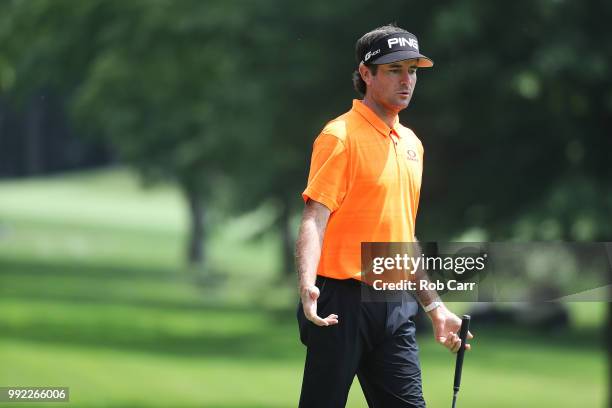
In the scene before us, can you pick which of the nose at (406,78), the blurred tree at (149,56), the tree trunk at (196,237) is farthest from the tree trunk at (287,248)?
the nose at (406,78)

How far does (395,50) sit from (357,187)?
0.57 meters

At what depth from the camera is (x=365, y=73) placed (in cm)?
548

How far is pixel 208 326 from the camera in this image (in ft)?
123

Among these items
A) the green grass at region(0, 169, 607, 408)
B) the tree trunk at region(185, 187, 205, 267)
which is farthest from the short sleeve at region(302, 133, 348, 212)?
the tree trunk at region(185, 187, 205, 267)

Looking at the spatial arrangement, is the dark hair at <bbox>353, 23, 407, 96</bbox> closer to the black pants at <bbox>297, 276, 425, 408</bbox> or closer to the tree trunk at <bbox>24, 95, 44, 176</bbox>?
the black pants at <bbox>297, 276, 425, 408</bbox>

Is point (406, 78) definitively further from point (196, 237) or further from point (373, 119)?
point (196, 237)

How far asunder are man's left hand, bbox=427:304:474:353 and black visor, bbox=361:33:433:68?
103 cm

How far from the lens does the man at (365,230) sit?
17.1 ft

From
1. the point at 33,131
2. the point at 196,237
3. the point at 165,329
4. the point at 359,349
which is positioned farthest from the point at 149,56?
the point at 196,237

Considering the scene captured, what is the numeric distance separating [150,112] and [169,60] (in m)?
15.1

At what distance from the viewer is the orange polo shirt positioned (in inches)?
205

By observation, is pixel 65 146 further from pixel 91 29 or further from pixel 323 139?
pixel 323 139

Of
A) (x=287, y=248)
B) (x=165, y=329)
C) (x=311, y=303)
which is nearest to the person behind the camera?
(x=311, y=303)

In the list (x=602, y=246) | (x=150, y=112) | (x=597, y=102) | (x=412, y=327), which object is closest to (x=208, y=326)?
(x=150, y=112)
